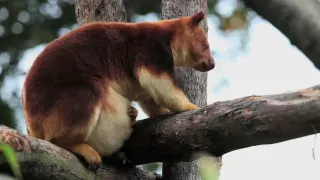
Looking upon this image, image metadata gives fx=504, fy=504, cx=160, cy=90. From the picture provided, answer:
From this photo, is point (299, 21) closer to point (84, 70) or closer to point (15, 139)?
point (15, 139)

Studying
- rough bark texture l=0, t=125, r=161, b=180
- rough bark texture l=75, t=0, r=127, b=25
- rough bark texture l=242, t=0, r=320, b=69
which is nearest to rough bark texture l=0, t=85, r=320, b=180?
rough bark texture l=0, t=125, r=161, b=180

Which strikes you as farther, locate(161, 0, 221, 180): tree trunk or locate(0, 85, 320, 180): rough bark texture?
locate(161, 0, 221, 180): tree trunk

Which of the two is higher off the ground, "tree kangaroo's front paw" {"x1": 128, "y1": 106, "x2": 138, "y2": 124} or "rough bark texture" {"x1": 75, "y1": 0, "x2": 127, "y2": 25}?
"rough bark texture" {"x1": 75, "y1": 0, "x2": 127, "y2": 25}

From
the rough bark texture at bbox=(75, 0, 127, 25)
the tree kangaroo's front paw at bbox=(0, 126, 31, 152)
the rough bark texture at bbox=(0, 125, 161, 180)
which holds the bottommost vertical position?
the rough bark texture at bbox=(0, 125, 161, 180)

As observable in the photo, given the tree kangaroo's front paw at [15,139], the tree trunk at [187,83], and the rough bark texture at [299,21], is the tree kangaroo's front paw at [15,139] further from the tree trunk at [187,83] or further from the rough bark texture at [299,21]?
the rough bark texture at [299,21]

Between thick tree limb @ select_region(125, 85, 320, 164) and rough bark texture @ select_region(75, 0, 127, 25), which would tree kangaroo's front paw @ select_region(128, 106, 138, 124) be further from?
rough bark texture @ select_region(75, 0, 127, 25)

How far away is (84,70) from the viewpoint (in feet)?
9.37

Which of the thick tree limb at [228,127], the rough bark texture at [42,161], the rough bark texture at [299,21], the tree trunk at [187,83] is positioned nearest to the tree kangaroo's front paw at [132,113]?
the thick tree limb at [228,127]

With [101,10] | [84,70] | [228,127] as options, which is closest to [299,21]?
[228,127]

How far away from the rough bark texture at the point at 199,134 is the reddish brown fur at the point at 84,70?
0.24 m

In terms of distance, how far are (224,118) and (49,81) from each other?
1044mm

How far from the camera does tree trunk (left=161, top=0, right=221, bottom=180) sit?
3.10 metres

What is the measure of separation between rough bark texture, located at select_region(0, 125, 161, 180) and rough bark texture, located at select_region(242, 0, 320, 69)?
1480 mm

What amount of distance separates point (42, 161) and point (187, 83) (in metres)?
1.52
